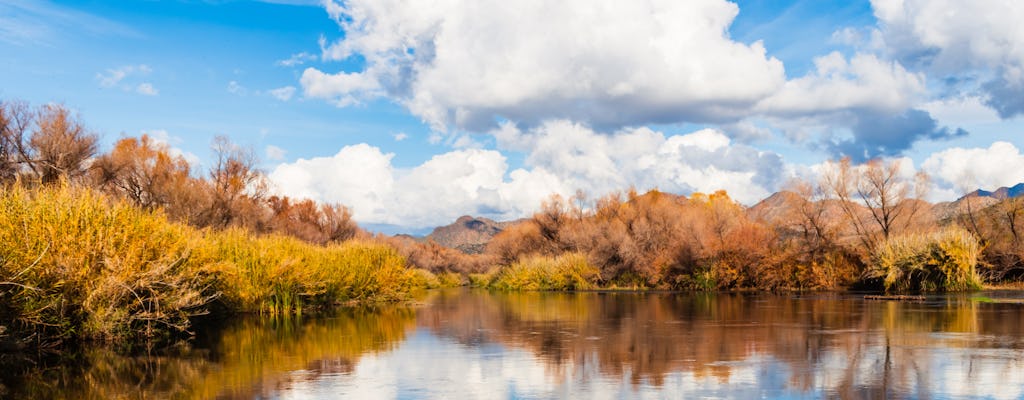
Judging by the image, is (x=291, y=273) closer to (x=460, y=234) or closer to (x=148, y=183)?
(x=148, y=183)

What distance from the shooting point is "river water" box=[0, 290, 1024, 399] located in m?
10.3

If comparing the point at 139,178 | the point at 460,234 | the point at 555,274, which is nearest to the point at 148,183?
the point at 139,178

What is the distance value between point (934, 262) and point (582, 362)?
26881mm

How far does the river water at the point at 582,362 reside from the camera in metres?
10.3

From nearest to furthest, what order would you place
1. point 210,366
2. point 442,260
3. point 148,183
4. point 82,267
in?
point 210,366, point 82,267, point 148,183, point 442,260

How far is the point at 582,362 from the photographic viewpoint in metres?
13.0

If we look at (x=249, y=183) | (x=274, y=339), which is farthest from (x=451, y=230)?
(x=274, y=339)

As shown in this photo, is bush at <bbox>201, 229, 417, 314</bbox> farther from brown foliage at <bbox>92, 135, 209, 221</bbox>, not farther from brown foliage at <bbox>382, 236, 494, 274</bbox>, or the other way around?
brown foliage at <bbox>382, 236, 494, 274</bbox>

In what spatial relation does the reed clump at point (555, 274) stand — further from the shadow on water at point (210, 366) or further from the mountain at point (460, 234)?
the mountain at point (460, 234)

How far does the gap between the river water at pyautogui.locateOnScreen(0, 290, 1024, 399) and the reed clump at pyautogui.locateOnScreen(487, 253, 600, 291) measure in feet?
95.8

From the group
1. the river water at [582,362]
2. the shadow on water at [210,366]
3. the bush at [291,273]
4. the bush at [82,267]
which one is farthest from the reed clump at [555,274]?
the bush at [82,267]

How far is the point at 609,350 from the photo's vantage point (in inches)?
578

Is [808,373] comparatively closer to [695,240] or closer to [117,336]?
[117,336]

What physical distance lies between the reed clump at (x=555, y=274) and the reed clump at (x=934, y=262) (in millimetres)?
20098
